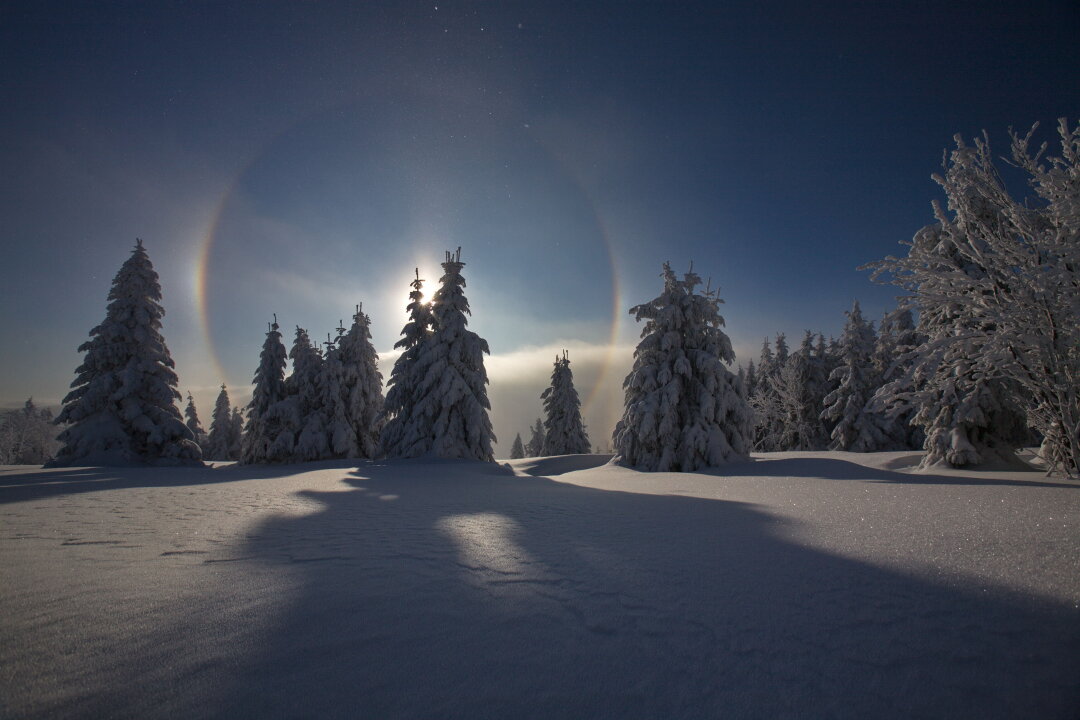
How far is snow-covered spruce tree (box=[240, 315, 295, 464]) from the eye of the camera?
23.6 m

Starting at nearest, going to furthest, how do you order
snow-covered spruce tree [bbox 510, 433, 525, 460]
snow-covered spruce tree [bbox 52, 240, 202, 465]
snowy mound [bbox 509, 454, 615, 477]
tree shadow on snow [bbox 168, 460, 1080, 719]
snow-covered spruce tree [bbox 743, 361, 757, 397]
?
tree shadow on snow [bbox 168, 460, 1080, 719] < snow-covered spruce tree [bbox 52, 240, 202, 465] < snowy mound [bbox 509, 454, 615, 477] < snow-covered spruce tree [bbox 743, 361, 757, 397] < snow-covered spruce tree [bbox 510, 433, 525, 460]

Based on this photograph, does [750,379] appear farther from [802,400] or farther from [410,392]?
[410,392]

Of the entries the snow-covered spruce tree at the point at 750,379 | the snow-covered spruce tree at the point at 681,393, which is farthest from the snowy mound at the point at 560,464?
the snow-covered spruce tree at the point at 750,379

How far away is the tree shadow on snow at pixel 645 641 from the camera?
155 cm

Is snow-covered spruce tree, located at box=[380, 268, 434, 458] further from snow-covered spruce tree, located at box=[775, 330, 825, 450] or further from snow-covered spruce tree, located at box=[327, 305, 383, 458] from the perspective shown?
snow-covered spruce tree, located at box=[775, 330, 825, 450]

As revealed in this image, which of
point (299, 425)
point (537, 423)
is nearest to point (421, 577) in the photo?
point (299, 425)

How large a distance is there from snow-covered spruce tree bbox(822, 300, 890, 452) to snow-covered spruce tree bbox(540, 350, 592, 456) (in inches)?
707

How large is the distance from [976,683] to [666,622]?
1.20 meters

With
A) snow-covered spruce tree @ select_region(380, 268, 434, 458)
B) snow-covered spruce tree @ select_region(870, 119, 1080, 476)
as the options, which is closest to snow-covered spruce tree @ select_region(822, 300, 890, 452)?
snow-covered spruce tree @ select_region(870, 119, 1080, 476)

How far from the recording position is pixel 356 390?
25.5 meters

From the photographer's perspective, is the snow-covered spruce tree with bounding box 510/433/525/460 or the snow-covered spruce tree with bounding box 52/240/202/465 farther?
the snow-covered spruce tree with bounding box 510/433/525/460

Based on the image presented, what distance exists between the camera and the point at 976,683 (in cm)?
161

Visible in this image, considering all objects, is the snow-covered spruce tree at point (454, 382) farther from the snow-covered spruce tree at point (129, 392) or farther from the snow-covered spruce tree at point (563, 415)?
the snow-covered spruce tree at point (563, 415)

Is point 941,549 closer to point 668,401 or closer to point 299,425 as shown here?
point 668,401
